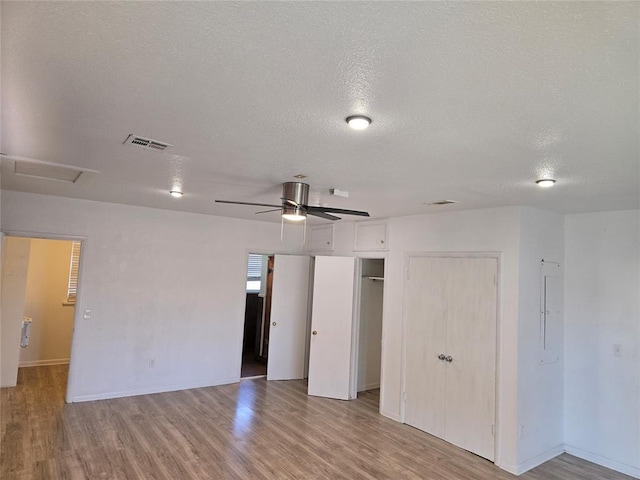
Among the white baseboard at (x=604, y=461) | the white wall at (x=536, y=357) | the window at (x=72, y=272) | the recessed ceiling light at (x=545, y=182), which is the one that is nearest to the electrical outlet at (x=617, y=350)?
the white wall at (x=536, y=357)

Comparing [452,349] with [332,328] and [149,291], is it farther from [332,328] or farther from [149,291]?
[149,291]

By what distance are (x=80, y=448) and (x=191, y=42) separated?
13.3ft

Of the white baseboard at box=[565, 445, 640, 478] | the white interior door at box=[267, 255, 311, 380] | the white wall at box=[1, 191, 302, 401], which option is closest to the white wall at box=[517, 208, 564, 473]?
the white baseboard at box=[565, 445, 640, 478]

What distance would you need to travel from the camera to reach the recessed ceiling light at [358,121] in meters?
1.89

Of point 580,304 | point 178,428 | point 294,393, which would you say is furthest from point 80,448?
point 580,304

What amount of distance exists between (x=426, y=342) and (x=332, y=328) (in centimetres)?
158

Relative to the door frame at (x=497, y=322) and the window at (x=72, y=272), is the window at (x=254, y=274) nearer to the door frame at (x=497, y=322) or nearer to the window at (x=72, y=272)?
the window at (x=72, y=272)

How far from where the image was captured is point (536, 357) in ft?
13.1

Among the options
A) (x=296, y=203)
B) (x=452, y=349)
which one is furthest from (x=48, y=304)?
(x=452, y=349)

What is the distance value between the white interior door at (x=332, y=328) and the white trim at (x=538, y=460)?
2.41 m

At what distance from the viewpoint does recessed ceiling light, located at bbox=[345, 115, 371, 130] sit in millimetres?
1889

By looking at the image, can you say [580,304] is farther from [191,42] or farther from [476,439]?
[191,42]

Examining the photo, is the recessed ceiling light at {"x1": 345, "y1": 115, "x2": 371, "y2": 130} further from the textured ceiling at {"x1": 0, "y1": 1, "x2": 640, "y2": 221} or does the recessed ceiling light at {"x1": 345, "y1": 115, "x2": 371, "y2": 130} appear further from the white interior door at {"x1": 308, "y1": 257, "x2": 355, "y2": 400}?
the white interior door at {"x1": 308, "y1": 257, "x2": 355, "y2": 400}

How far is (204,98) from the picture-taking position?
1.78 metres
